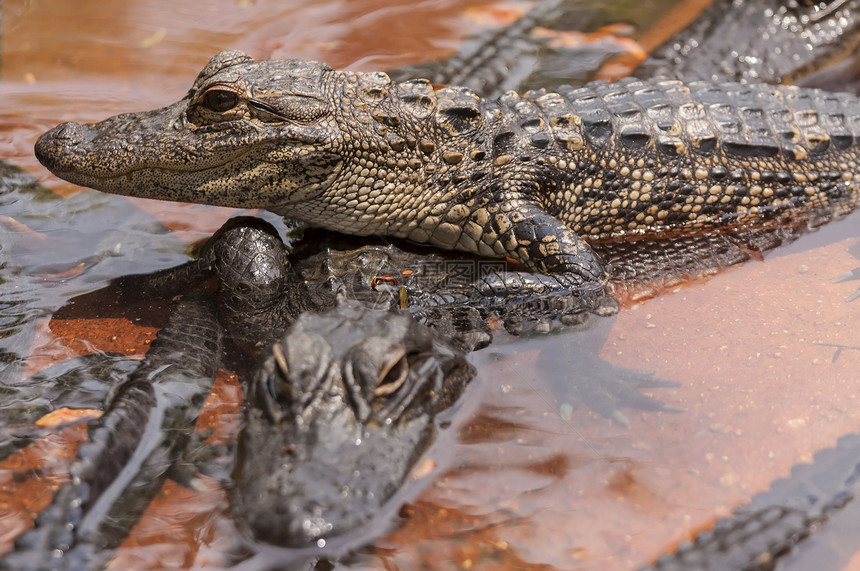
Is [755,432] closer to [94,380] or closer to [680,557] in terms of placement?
[680,557]

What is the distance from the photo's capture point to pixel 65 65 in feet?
19.0

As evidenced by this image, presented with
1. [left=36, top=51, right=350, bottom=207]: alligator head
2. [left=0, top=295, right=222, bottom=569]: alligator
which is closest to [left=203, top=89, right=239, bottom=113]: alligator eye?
[left=36, top=51, right=350, bottom=207]: alligator head

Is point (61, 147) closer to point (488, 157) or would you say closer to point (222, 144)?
Answer: point (222, 144)

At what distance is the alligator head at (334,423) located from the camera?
2.43 m

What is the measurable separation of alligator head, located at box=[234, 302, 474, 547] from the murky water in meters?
0.20

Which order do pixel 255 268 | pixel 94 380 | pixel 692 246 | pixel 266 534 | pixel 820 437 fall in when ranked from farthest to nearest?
pixel 692 246 < pixel 255 268 < pixel 94 380 < pixel 820 437 < pixel 266 534

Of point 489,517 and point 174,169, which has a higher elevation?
point 174,169

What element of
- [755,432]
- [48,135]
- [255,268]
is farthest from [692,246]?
[48,135]

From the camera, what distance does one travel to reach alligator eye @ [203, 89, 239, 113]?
3.85 meters

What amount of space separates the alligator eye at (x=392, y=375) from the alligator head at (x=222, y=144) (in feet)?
5.31

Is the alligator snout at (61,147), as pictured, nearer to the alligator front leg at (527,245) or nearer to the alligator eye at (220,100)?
the alligator eye at (220,100)

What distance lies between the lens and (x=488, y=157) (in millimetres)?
4266

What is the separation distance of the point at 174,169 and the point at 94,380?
1.24 metres

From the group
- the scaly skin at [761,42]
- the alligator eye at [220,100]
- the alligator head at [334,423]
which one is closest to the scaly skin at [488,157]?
the alligator eye at [220,100]
